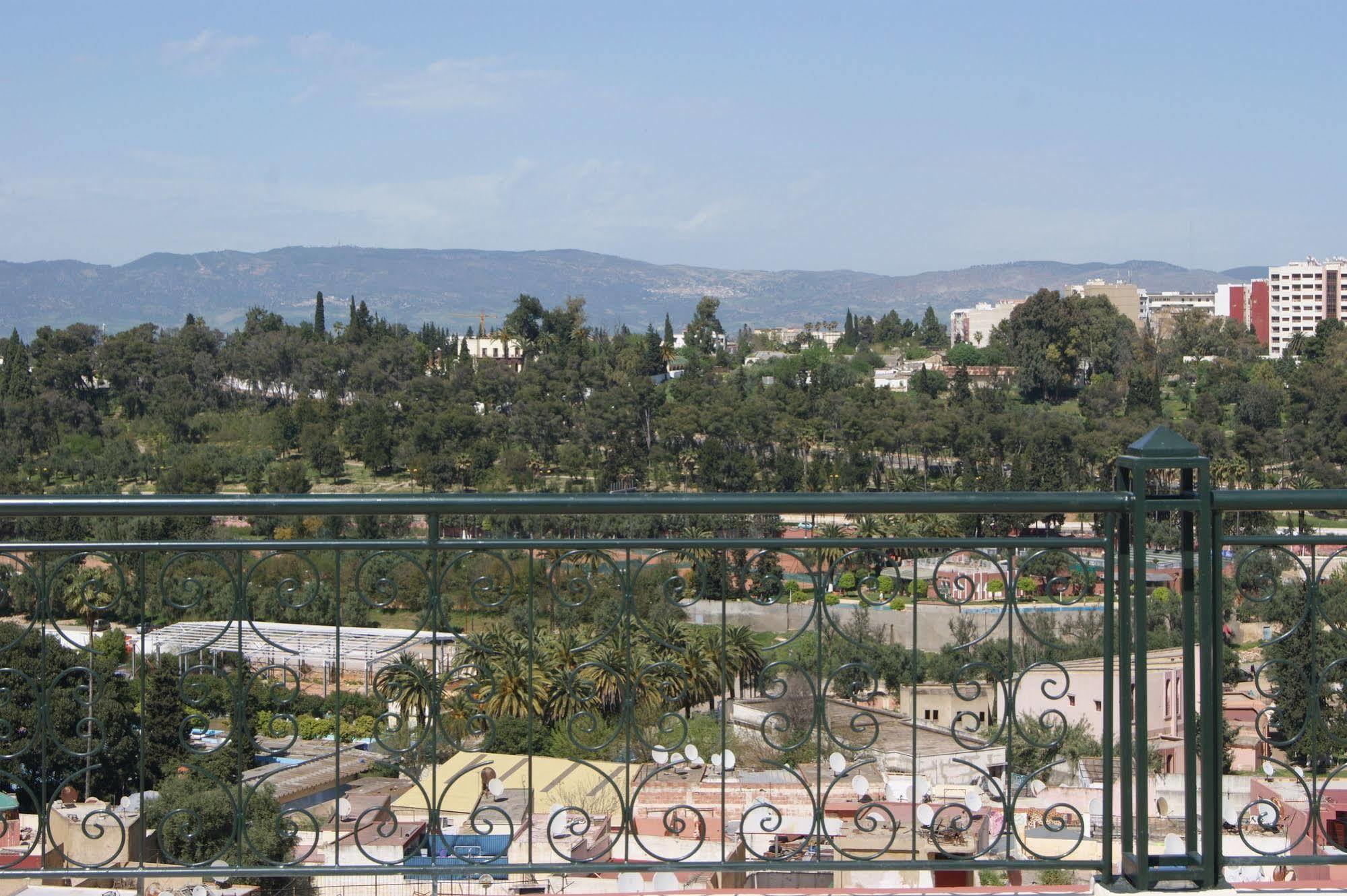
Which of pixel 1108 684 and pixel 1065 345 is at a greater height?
pixel 1065 345

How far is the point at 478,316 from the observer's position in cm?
10662

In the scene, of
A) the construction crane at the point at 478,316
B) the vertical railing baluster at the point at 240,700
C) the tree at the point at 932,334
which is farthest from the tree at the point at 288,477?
the tree at the point at 932,334

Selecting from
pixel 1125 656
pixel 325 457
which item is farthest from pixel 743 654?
pixel 325 457

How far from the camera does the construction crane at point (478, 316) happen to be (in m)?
88.6

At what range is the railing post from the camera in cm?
208

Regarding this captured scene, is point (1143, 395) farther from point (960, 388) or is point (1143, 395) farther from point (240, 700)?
point (240, 700)

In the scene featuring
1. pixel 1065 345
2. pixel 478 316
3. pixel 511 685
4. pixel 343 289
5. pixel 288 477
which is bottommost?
pixel 288 477

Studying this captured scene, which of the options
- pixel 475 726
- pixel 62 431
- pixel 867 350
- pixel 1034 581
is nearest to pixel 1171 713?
pixel 1034 581

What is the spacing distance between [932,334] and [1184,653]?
3755 inches

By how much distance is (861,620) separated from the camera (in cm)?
263

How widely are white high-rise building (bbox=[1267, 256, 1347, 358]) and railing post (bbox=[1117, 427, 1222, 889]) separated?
311 feet

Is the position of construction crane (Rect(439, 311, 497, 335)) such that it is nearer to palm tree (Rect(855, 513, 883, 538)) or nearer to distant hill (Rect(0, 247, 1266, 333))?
distant hill (Rect(0, 247, 1266, 333))

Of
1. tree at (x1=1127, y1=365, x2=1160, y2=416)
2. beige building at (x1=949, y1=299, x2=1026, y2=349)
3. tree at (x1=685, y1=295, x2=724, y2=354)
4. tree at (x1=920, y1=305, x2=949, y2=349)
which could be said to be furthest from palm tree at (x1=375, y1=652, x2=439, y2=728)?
beige building at (x1=949, y1=299, x2=1026, y2=349)

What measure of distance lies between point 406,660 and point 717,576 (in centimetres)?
65
